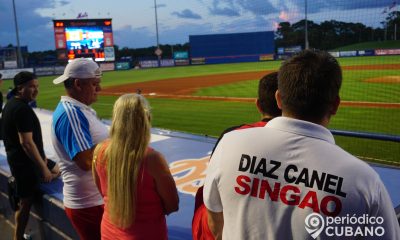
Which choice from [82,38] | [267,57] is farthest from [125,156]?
[267,57]

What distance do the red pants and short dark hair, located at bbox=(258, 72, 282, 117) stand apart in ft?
5.30

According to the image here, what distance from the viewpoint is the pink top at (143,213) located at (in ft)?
7.49

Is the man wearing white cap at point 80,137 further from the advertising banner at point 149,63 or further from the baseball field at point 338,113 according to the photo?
the advertising banner at point 149,63

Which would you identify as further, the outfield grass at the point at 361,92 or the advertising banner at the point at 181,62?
the advertising banner at the point at 181,62

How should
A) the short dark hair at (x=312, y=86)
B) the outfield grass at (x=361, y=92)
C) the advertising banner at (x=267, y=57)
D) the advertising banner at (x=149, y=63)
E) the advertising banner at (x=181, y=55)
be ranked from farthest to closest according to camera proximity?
the advertising banner at (x=181, y=55) → the advertising banner at (x=149, y=63) → the advertising banner at (x=267, y=57) → the outfield grass at (x=361, y=92) → the short dark hair at (x=312, y=86)

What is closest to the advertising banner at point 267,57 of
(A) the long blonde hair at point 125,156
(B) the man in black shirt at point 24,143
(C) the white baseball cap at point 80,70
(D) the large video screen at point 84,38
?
(D) the large video screen at point 84,38

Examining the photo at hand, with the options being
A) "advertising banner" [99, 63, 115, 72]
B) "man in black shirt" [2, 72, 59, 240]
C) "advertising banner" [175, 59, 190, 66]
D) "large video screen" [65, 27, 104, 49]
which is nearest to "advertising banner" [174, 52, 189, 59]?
"advertising banner" [175, 59, 190, 66]

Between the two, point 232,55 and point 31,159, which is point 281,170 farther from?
point 232,55

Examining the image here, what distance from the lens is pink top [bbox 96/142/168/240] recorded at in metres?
2.28

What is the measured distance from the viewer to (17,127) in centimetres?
409

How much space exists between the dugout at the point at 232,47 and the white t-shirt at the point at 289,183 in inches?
2052

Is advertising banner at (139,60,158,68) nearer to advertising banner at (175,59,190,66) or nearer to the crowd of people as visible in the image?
advertising banner at (175,59,190,66)

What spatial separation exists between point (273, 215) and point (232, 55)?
5727 centimetres

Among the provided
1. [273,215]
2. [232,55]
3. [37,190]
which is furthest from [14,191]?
[232,55]
